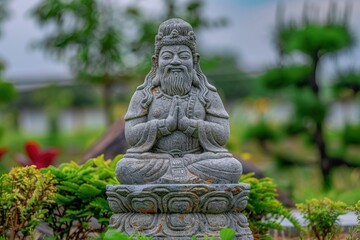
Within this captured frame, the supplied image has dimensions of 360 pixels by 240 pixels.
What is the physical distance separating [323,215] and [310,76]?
737 centimetres

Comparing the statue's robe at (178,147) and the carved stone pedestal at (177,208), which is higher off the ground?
the statue's robe at (178,147)

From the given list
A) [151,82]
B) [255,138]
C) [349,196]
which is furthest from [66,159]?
[151,82]

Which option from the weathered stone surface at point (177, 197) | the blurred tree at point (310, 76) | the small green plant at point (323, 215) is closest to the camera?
the weathered stone surface at point (177, 197)

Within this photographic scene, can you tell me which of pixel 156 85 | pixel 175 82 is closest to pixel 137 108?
pixel 156 85

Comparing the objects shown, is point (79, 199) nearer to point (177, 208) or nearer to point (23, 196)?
point (23, 196)

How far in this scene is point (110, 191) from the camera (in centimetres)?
698

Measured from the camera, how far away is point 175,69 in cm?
742

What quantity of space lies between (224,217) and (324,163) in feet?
27.3

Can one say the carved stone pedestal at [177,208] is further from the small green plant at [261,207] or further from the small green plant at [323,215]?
the small green plant at [323,215]

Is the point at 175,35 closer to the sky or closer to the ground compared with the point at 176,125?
closer to the sky

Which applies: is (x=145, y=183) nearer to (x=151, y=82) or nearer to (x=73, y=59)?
(x=151, y=82)

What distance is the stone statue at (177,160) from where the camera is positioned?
22.5ft

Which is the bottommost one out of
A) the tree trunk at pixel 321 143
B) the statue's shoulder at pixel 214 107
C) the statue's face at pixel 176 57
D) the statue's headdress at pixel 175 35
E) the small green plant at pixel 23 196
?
the tree trunk at pixel 321 143

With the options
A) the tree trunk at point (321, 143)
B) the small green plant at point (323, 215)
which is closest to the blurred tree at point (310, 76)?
the tree trunk at point (321, 143)
